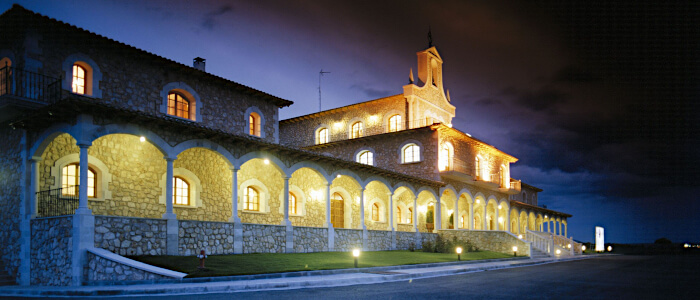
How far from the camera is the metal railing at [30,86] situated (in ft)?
53.3

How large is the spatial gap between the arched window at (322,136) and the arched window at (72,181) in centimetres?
2391

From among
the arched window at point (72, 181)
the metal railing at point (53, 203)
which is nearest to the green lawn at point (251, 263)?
the metal railing at point (53, 203)

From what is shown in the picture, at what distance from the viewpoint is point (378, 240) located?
87.0ft

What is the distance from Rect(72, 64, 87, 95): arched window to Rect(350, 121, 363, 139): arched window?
2302 cm

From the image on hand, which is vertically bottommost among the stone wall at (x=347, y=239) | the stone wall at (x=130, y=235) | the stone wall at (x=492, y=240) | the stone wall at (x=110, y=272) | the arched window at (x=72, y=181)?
the stone wall at (x=492, y=240)

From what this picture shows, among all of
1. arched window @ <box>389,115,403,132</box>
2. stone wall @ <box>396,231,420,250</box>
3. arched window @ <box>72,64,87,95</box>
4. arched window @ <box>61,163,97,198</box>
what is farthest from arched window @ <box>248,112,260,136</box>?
arched window @ <box>389,115,403,132</box>

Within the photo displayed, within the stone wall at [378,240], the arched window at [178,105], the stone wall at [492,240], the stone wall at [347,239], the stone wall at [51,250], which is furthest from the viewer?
the stone wall at [492,240]

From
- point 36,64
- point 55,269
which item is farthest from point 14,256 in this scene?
point 36,64

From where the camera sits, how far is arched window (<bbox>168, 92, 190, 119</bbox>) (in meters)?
21.5

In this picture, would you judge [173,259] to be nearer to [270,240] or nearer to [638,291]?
[270,240]

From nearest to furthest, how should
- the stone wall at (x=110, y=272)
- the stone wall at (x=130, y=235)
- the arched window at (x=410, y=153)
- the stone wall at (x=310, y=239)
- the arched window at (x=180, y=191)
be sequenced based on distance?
1. the stone wall at (x=110, y=272)
2. the stone wall at (x=130, y=235)
3. the arched window at (x=180, y=191)
4. the stone wall at (x=310, y=239)
5. the arched window at (x=410, y=153)

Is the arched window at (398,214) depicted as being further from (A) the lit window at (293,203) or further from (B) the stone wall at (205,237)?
(B) the stone wall at (205,237)

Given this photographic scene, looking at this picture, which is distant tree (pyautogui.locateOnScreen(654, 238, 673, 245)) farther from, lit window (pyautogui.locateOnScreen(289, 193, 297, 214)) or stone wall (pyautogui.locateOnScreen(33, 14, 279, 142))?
stone wall (pyautogui.locateOnScreen(33, 14, 279, 142))

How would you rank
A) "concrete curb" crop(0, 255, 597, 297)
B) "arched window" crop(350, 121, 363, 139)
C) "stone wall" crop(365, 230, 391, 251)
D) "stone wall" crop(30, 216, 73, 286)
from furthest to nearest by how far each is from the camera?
"arched window" crop(350, 121, 363, 139)
"stone wall" crop(365, 230, 391, 251)
"stone wall" crop(30, 216, 73, 286)
"concrete curb" crop(0, 255, 597, 297)
